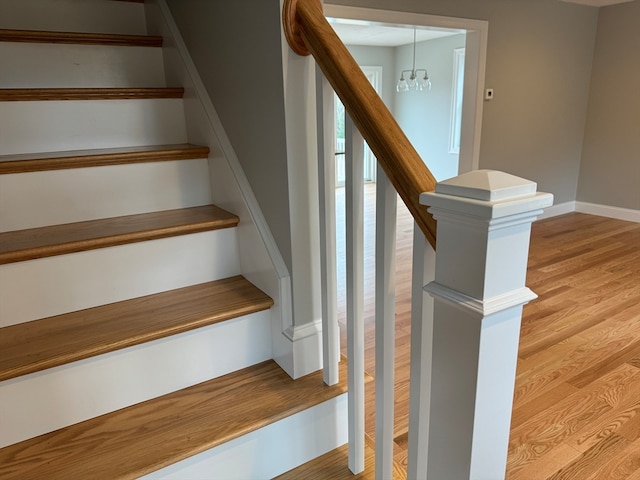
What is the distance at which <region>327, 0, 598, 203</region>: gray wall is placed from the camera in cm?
393

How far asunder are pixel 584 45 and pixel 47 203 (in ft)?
16.3

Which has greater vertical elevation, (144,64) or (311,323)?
(144,64)

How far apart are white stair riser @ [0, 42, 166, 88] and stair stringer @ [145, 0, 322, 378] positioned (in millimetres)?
104

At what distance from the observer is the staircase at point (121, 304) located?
1086 millimetres

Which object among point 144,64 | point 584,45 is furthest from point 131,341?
point 584,45

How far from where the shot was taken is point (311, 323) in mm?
1303

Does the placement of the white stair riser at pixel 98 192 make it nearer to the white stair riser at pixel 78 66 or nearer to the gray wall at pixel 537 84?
the white stair riser at pixel 78 66

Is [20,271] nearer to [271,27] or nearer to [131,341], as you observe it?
[131,341]

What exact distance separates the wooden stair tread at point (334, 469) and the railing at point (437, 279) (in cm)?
16

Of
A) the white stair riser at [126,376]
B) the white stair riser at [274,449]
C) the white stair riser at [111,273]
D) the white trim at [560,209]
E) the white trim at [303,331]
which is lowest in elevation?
the white trim at [560,209]

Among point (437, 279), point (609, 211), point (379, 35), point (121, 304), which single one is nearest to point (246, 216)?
point (121, 304)

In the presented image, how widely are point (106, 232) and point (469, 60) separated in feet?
11.6

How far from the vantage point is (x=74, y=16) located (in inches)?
74.5

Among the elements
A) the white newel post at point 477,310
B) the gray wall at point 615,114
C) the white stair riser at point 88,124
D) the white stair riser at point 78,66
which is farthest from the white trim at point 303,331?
the gray wall at point 615,114
